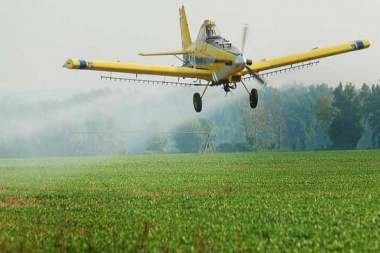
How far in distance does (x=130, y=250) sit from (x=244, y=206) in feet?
38.3

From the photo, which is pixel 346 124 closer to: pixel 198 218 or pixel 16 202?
pixel 16 202

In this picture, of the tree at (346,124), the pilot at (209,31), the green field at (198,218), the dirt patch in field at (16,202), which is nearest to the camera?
the green field at (198,218)

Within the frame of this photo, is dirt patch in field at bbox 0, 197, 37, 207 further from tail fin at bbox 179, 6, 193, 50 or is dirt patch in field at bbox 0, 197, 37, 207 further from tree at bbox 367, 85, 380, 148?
tree at bbox 367, 85, 380, 148

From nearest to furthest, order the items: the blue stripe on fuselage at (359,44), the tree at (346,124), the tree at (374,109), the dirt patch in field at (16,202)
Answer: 1. the dirt patch in field at (16,202)
2. the blue stripe on fuselage at (359,44)
3. the tree at (346,124)
4. the tree at (374,109)

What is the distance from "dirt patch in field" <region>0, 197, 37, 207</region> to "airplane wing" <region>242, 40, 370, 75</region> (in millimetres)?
14262

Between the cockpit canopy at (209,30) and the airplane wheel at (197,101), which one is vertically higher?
the cockpit canopy at (209,30)

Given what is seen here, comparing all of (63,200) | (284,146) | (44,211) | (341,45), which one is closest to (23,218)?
(44,211)

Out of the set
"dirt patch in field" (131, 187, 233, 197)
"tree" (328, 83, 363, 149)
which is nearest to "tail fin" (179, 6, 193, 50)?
"dirt patch in field" (131, 187, 233, 197)

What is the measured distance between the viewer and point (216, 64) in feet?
137

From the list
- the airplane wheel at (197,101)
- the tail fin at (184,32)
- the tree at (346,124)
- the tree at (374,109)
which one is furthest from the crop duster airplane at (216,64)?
the tree at (374,109)

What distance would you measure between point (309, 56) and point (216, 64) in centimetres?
574

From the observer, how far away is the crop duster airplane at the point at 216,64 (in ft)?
128

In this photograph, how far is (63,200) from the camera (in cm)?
3769

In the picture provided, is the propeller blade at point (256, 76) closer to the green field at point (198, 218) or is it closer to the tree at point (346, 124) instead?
the green field at point (198, 218)
